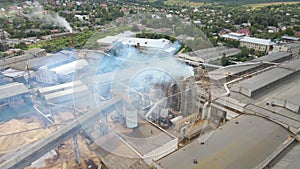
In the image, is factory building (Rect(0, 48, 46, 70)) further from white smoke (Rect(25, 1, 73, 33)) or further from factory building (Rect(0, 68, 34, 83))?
white smoke (Rect(25, 1, 73, 33))

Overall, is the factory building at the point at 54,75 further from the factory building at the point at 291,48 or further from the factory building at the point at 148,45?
the factory building at the point at 291,48

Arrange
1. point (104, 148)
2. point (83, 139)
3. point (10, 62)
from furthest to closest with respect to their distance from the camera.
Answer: point (10, 62) < point (83, 139) < point (104, 148)

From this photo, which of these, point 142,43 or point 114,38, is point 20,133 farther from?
point 142,43

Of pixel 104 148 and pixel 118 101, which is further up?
pixel 118 101

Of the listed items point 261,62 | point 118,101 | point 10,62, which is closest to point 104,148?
point 118,101

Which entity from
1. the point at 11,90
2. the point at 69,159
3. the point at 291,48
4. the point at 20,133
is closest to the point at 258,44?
the point at 291,48

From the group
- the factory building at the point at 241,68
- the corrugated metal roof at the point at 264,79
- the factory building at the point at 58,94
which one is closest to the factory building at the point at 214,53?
the factory building at the point at 241,68

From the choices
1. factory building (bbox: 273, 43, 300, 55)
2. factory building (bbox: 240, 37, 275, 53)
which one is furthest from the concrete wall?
factory building (bbox: 240, 37, 275, 53)

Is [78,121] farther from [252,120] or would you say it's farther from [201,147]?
[252,120]
